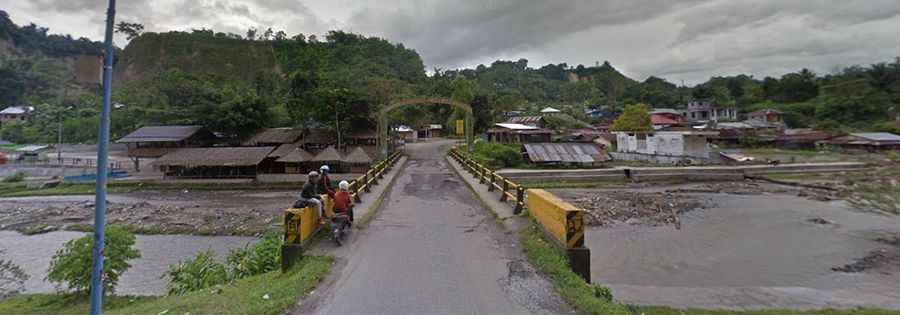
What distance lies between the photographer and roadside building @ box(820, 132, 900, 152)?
121 feet

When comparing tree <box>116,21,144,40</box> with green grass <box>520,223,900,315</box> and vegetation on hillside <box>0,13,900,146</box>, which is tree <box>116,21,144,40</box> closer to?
vegetation on hillside <box>0,13,900,146</box>

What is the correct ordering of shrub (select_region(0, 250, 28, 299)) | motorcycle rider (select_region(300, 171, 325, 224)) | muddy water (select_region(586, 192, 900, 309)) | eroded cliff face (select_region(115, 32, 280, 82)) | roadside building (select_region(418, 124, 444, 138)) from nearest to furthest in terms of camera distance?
1. motorcycle rider (select_region(300, 171, 325, 224))
2. muddy water (select_region(586, 192, 900, 309))
3. shrub (select_region(0, 250, 28, 299))
4. roadside building (select_region(418, 124, 444, 138))
5. eroded cliff face (select_region(115, 32, 280, 82))

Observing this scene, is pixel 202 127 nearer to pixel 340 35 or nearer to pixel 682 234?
pixel 682 234

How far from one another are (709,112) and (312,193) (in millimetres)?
78952

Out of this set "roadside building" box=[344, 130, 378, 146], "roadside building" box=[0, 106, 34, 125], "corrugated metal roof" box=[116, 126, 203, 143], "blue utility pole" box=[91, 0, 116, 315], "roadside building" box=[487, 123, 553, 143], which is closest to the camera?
"blue utility pole" box=[91, 0, 116, 315]

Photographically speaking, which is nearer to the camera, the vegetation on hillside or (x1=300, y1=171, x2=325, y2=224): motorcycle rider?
(x1=300, y1=171, x2=325, y2=224): motorcycle rider

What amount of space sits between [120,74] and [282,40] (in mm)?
33606

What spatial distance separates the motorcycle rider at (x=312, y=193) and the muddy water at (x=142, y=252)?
6.27 metres

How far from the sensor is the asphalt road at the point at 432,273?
4871 millimetres

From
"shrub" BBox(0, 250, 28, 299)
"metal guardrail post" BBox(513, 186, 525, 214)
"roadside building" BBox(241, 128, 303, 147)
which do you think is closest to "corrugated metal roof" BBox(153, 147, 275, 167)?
"roadside building" BBox(241, 128, 303, 147)

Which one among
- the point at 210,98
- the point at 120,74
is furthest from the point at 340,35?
the point at 210,98

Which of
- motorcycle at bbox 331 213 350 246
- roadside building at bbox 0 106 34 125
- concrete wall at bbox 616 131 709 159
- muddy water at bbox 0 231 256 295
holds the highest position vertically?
roadside building at bbox 0 106 34 125

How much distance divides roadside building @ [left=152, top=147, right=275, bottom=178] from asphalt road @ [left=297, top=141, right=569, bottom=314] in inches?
1012

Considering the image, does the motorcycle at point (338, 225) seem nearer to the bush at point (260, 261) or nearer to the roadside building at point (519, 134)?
the bush at point (260, 261)
